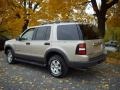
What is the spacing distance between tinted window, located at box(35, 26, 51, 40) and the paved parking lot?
1419mm

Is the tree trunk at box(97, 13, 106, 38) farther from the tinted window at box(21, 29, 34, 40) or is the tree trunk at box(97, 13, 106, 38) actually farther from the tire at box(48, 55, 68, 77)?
the tire at box(48, 55, 68, 77)

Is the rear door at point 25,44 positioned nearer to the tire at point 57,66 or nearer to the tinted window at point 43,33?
the tinted window at point 43,33

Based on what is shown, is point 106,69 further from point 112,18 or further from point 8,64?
point 112,18

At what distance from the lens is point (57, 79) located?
8625mm

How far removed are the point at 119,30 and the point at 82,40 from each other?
2024 centimetres

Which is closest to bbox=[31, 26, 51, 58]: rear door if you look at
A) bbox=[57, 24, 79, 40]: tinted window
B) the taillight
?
bbox=[57, 24, 79, 40]: tinted window

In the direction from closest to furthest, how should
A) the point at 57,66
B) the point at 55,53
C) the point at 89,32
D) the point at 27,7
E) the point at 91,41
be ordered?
the point at 91,41 → the point at 89,32 → the point at 57,66 → the point at 55,53 → the point at 27,7

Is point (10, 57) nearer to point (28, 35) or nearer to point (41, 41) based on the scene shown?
point (28, 35)

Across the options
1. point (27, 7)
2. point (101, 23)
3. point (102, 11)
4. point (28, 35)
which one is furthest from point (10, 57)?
point (27, 7)

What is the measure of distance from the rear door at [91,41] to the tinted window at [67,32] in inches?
10.1

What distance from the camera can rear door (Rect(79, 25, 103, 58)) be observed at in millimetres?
8242

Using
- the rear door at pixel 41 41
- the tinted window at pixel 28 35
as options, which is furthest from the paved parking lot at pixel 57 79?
the tinted window at pixel 28 35

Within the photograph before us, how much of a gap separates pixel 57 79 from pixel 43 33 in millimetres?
2059

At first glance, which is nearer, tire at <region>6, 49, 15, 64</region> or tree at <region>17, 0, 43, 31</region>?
tire at <region>6, 49, 15, 64</region>
